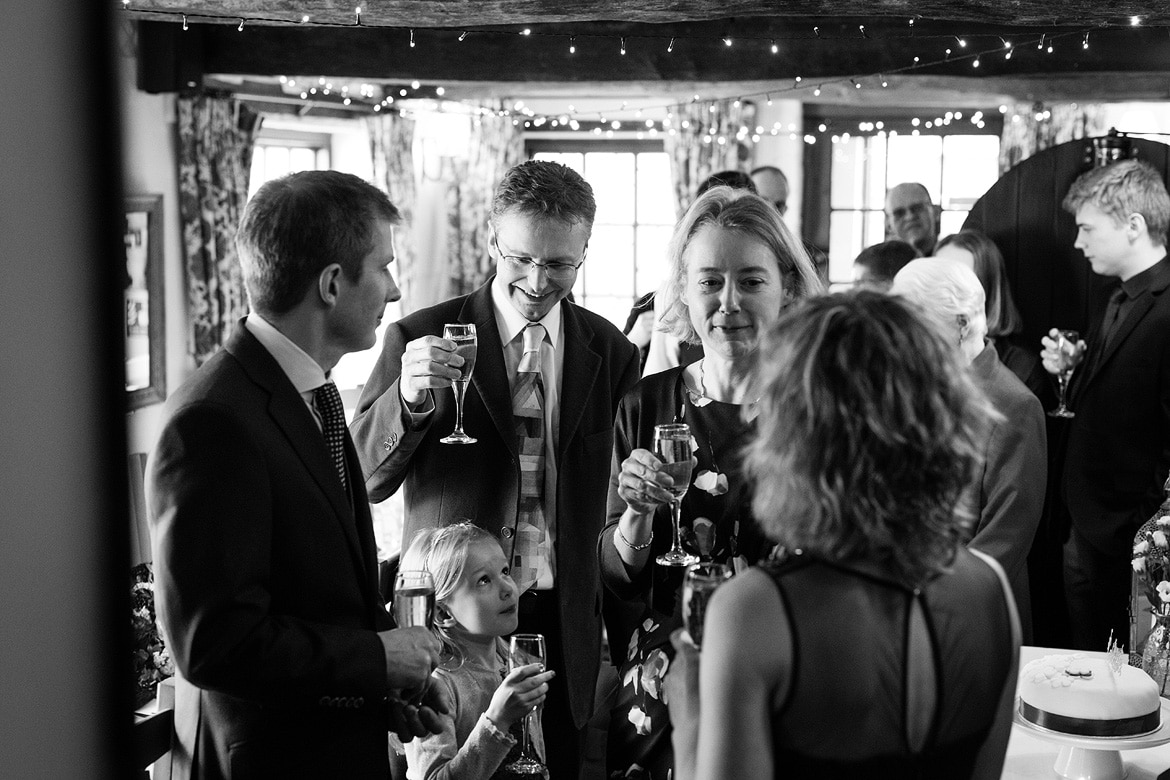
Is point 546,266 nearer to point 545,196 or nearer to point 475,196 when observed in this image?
point 545,196

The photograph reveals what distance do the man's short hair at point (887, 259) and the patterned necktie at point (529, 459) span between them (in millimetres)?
2264

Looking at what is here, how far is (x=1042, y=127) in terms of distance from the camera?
25.4 ft

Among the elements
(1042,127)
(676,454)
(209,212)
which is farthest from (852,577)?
(1042,127)

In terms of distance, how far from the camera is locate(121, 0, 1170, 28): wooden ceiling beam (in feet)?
13.1

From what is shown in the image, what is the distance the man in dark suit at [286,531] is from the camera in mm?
1522

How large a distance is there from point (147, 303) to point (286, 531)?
5.14 meters

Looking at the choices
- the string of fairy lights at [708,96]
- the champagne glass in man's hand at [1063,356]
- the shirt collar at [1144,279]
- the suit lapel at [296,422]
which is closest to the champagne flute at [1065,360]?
the champagne glass in man's hand at [1063,356]

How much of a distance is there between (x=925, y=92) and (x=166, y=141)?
4.47 meters

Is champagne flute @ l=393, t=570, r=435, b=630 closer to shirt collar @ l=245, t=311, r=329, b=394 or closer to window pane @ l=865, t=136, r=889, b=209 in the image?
shirt collar @ l=245, t=311, r=329, b=394

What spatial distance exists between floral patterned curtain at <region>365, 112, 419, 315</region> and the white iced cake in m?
6.71

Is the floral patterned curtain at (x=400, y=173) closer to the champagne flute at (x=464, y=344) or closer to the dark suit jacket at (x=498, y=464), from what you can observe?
the dark suit jacket at (x=498, y=464)

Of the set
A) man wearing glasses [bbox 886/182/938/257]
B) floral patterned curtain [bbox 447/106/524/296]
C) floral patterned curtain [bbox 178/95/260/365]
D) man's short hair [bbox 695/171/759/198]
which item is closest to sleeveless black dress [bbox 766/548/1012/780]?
man's short hair [bbox 695/171/759/198]

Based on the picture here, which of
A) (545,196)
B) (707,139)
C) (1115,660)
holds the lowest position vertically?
(1115,660)

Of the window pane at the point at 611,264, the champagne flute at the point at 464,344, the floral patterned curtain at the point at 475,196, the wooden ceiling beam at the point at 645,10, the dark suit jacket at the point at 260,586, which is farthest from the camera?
the window pane at the point at 611,264
